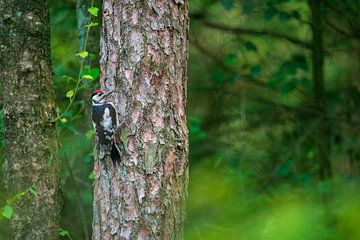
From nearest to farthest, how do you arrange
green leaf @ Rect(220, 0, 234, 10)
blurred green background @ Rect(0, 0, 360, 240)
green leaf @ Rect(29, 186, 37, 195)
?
green leaf @ Rect(29, 186, 37, 195) → green leaf @ Rect(220, 0, 234, 10) → blurred green background @ Rect(0, 0, 360, 240)

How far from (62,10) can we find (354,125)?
134 inches

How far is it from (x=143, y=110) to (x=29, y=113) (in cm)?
112

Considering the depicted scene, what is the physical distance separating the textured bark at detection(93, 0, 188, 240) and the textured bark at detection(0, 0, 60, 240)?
933 mm

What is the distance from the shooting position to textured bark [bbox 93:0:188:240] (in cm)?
323

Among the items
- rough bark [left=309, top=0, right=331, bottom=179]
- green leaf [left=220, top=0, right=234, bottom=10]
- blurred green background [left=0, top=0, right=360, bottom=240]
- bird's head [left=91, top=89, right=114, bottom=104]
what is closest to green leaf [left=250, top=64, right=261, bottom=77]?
blurred green background [left=0, top=0, right=360, bottom=240]

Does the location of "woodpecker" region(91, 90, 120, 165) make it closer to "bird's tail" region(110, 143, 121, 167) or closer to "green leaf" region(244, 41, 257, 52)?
"bird's tail" region(110, 143, 121, 167)

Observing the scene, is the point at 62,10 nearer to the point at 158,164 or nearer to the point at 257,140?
the point at 257,140

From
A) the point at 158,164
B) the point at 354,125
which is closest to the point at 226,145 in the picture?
the point at 354,125

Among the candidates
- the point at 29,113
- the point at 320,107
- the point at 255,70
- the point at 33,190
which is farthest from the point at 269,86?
the point at 33,190

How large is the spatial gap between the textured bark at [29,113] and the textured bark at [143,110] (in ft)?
3.06

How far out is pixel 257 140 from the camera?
7.41 m

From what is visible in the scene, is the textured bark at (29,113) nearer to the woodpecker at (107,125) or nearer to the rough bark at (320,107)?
the woodpecker at (107,125)

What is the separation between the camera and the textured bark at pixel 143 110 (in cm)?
323

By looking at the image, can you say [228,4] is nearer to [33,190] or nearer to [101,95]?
[33,190]
